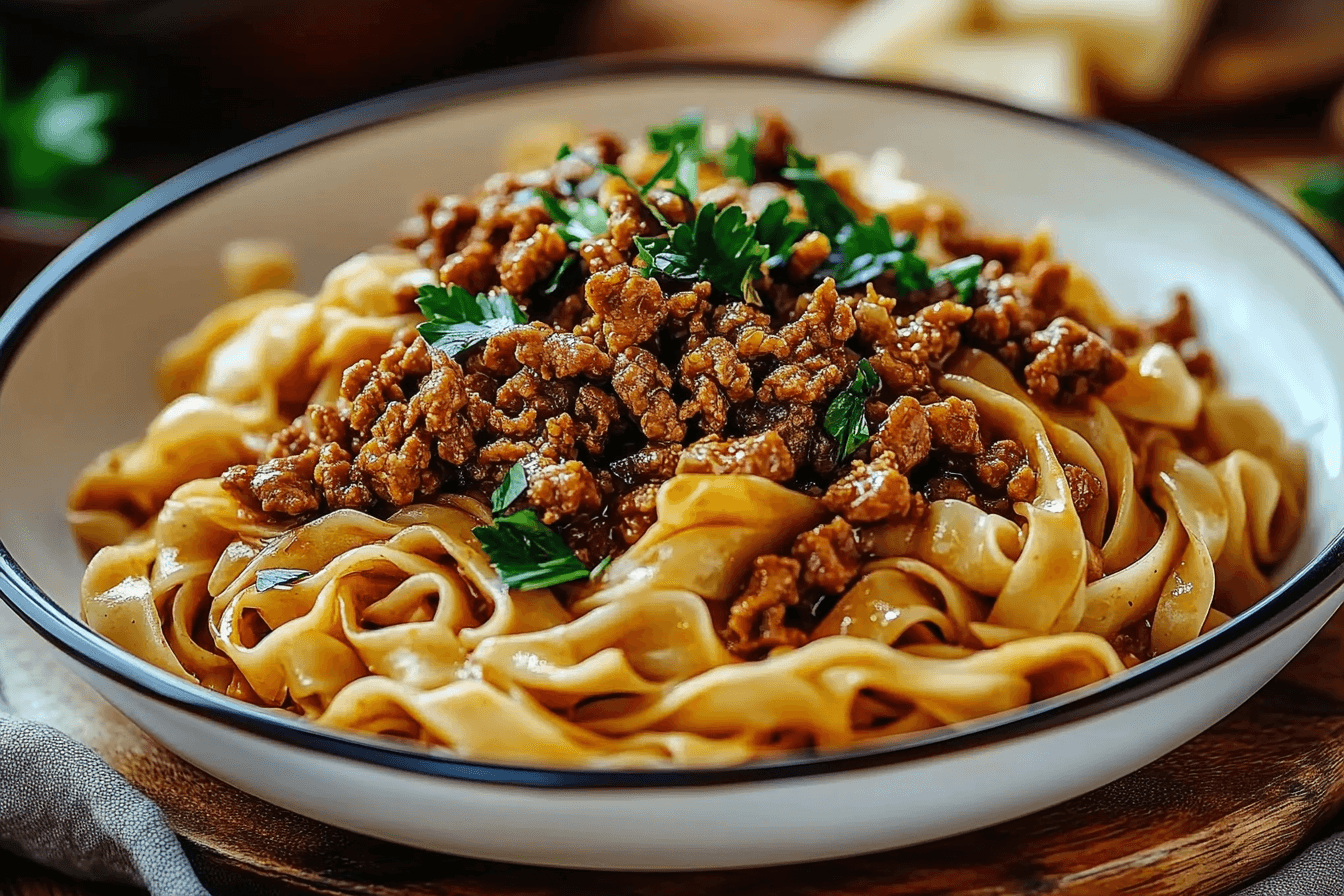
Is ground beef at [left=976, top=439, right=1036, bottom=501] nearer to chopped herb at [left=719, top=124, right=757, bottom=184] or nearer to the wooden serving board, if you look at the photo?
the wooden serving board

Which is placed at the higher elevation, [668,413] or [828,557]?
[668,413]

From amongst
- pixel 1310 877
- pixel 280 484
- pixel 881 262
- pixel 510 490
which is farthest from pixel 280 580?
pixel 1310 877

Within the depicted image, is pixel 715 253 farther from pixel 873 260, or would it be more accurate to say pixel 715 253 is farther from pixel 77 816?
pixel 77 816

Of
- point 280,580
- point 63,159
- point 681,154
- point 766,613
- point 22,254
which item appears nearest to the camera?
point 766,613

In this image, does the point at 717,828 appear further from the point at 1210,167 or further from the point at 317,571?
the point at 1210,167

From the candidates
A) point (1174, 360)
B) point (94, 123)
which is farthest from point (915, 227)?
point (94, 123)

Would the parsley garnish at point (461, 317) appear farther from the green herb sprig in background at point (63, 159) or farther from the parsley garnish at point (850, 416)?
the green herb sprig in background at point (63, 159)

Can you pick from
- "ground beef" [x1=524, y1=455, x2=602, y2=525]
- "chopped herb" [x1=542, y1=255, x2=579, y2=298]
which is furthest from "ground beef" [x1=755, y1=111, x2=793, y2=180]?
"ground beef" [x1=524, y1=455, x2=602, y2=525]
